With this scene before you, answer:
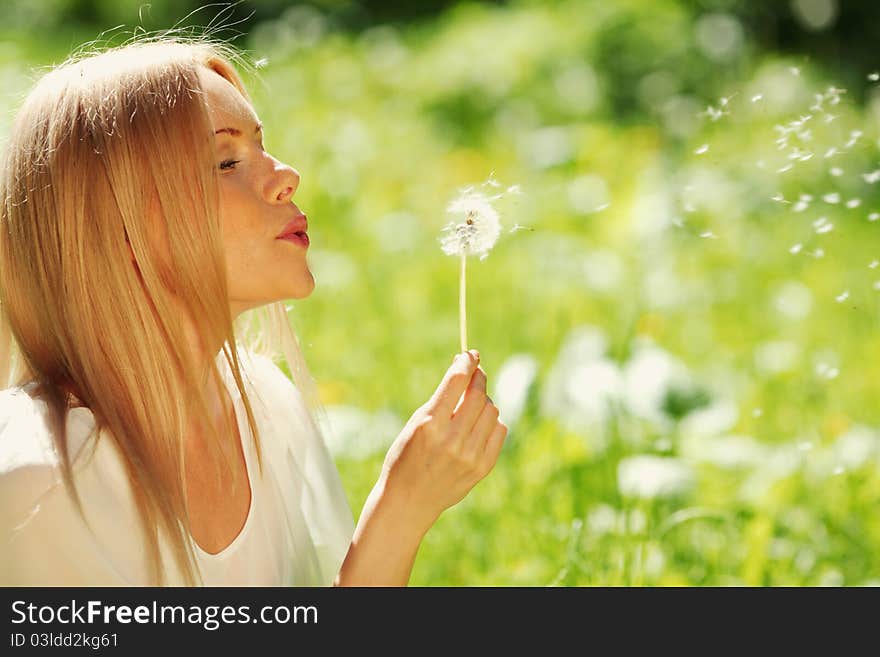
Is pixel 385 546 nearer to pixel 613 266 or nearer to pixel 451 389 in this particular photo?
pixel 451 389

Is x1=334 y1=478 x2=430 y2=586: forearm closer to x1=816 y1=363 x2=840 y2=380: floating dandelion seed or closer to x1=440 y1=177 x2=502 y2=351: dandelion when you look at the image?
x1=440 y1=177 x2=502 y2=351: dandelion

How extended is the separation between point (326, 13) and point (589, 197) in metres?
3.10

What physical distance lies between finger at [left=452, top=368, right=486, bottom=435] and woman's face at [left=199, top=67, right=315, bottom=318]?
0.18 metres

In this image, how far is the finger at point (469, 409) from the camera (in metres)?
1.10

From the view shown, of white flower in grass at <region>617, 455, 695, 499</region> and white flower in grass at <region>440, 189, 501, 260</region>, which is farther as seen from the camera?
white flower in grass at <region>617, 455, 695, 499</region>

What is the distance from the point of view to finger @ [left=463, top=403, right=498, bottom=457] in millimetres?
1101

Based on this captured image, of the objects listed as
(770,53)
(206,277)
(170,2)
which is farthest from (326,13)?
(206,277)

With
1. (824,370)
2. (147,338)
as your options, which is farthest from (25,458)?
(824,370)

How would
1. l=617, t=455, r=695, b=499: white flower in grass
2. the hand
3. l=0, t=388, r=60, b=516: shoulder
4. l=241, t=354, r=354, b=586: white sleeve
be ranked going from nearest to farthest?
l=0, t=388, r=60, b=516: shoulder < the hand < l=241, t=354, r=354, b=586: white sleeve < l=617, t=455, r=695, b=499: white flower in grass

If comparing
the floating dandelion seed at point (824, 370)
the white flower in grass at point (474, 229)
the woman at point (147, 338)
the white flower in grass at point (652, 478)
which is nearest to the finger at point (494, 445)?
the woman at point (147, 338)

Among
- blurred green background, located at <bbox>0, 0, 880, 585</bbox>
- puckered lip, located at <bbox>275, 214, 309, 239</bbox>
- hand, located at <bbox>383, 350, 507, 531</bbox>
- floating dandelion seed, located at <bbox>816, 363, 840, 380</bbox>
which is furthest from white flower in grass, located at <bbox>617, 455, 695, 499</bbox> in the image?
puckered lip, located at <bbox>275, 214, 309, 239</bbox>

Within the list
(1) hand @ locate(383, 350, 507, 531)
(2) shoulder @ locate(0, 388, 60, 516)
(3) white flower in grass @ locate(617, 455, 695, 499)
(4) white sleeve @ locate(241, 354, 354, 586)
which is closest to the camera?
(2) shoulder @ locate(0, 388, 60, 516)

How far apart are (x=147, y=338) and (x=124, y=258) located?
2.9 inches

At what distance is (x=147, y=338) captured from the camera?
1.04 m
